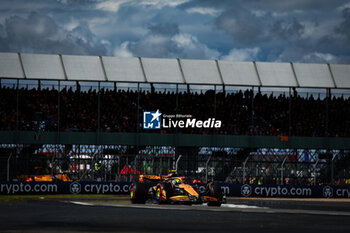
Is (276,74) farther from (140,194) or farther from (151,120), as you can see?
(140,194)

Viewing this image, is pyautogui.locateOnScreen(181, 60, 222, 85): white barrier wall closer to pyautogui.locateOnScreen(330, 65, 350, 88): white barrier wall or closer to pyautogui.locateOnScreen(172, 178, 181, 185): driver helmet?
pyautogui.locateOnScreen(330, 65, 350, 88): white barrier wall

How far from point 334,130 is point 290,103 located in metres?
4.14

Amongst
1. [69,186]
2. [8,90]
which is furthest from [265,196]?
[8,90]

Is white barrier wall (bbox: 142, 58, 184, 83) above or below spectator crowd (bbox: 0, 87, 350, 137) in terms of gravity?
above

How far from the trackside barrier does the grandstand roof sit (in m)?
13.0

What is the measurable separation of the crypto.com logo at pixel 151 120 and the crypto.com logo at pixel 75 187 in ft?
42.5

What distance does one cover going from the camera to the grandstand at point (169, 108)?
153 ft

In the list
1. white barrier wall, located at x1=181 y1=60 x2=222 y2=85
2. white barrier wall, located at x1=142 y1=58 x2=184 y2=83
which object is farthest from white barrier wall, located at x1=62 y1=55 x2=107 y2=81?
white barrier wall, located at x1=181 y1=60 x2=222 y2=85

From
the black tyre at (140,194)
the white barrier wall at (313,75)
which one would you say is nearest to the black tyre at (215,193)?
the black tyre at (140,194)

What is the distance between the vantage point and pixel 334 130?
164 feet

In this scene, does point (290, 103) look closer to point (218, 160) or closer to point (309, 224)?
point (218, 160)

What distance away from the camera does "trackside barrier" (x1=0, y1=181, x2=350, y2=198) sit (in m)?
34.7

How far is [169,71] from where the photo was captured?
48.5 meters

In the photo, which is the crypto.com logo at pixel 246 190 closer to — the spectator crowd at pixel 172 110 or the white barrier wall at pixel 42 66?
the spectator crowd at pixel 172 110
